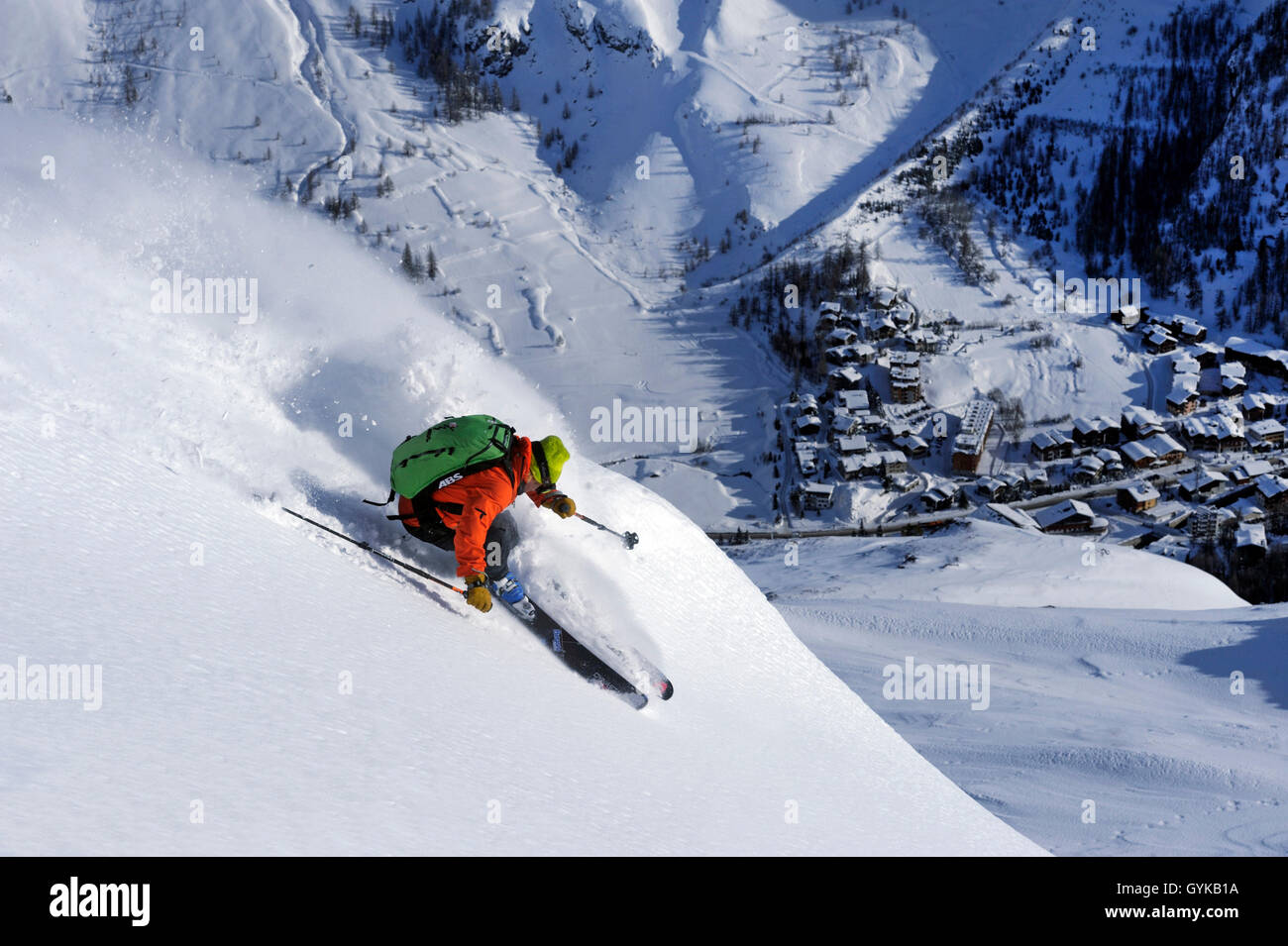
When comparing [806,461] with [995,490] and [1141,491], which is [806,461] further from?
[1141,491]

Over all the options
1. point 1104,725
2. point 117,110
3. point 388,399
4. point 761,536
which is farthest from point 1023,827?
point 117,110

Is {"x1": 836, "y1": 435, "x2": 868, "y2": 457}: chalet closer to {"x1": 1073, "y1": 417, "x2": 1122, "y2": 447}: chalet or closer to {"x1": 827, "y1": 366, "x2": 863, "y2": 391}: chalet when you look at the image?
{"x1": 827, "y1": 366, "x2": 863, "y2": 391}: chalet

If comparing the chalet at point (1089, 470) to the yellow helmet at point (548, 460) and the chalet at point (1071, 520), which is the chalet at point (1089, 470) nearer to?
the chalet at point (1071, 520)

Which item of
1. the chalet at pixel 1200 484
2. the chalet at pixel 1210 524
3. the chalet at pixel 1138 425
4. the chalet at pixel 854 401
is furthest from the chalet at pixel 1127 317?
the chalet at pixel 1210 524

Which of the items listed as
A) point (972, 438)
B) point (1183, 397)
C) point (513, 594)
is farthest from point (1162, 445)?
point (513, 594)

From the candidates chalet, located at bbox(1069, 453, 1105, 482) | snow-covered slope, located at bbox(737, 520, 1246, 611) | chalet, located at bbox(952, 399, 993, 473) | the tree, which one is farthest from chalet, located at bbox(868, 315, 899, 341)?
snow-covered slope, located at bbox(737, 520, 1246, 611)
